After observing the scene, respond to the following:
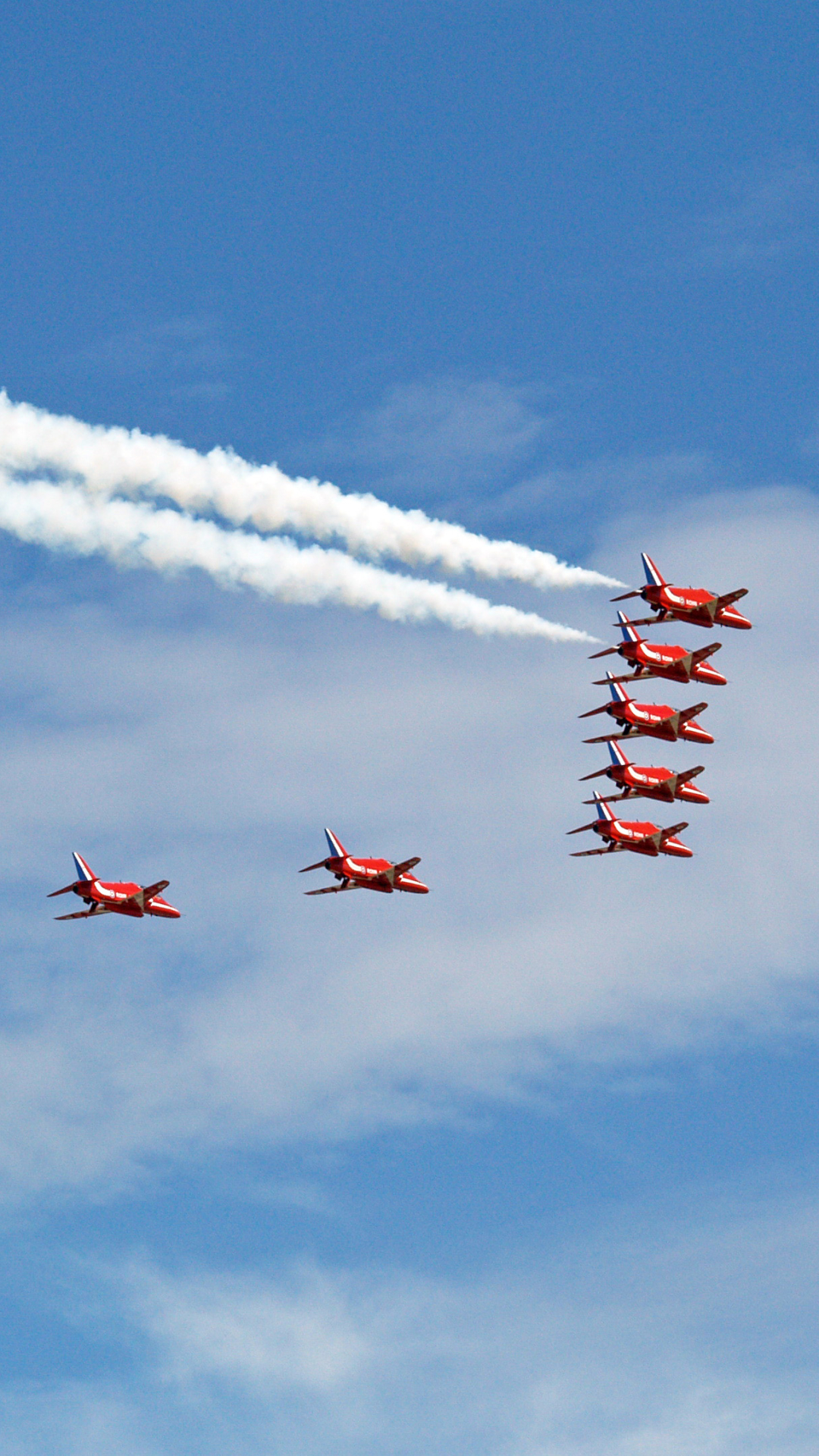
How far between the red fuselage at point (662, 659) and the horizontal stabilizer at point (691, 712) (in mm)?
1683

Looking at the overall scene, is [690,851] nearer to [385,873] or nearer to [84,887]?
[385,873]

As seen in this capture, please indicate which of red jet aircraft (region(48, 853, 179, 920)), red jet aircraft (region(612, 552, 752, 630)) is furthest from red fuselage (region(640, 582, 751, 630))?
red jet aircraft (region(48, 853, 179, 920))

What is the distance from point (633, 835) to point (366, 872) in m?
14.0

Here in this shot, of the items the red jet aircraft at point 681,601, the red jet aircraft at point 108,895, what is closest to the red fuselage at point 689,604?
the red jet aircraft at point 681,601

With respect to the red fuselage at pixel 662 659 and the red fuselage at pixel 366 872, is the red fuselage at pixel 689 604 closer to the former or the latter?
the red fuselage at pixel 662 659

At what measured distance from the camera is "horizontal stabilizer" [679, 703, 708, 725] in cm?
12250

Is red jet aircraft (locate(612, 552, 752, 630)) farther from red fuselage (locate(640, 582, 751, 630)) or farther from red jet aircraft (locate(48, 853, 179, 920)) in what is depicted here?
red jet aircraft (locate(48, 853, 179, 920))

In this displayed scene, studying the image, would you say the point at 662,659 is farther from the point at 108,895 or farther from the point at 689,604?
the point at 108,895

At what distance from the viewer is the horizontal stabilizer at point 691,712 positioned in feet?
402

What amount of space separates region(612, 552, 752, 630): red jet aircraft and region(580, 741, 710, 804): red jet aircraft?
8213 mm

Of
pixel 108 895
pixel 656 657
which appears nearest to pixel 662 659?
pixel 656 657

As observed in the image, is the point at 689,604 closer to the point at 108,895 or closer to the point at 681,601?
the point at 681,601

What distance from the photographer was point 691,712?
123 meters

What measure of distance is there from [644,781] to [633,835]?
2.94m
